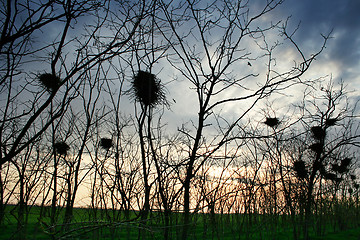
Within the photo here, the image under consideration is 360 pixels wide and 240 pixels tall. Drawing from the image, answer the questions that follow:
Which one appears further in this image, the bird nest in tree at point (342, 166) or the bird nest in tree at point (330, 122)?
the bird nest in tree at point (342, 166)

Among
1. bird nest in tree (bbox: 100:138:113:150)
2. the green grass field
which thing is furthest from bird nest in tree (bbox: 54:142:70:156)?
the green grass field

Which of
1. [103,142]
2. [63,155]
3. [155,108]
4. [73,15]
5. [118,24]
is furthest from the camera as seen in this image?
[63,155]

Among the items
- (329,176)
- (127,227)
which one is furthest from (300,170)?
(127,227)

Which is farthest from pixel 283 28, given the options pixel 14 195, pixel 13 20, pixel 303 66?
pixel 14 195

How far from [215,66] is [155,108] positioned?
1881 millimetres

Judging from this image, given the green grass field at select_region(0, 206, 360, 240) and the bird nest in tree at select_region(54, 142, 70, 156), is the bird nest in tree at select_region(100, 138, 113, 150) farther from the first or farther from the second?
the green grass field at select_region(0, 206, 360, 240)

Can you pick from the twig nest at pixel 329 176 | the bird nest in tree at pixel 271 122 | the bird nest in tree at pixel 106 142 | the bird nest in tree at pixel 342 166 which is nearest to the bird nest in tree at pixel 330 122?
the bird nest in tree at pixel 271 122

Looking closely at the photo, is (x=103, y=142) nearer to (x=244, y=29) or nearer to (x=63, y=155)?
(x=63, y=155)

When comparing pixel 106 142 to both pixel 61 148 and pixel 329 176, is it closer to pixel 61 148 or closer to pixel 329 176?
pixel 61 148

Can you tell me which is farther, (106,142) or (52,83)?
(106,142)

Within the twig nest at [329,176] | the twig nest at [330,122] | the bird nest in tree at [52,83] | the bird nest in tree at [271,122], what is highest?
the bird nest in tree at [271,122]

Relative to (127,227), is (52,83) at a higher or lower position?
higher

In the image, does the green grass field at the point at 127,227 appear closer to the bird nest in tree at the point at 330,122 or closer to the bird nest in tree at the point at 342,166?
the bird nest in tree at the point at 330,122

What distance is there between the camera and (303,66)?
2357mm
